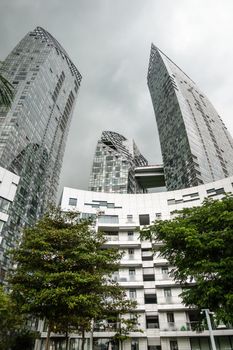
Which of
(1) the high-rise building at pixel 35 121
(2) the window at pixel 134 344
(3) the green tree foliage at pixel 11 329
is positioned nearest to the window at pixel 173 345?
(2) the window at pixel 134 344

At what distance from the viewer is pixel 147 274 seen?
36625 millimetres

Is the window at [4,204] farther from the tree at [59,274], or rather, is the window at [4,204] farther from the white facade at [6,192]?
the tree at [59,274]

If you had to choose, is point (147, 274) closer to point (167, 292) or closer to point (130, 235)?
point (167, 292)

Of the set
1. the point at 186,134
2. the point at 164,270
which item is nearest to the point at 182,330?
the point at 164,270

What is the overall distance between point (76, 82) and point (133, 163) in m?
44.3

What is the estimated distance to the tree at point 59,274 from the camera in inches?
564

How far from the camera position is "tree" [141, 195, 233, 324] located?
13.5m

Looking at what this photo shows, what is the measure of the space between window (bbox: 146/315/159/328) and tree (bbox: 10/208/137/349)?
→ 738 inches

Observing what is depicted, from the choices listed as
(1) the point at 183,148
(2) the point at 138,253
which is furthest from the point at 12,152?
(1) the point at 183,148

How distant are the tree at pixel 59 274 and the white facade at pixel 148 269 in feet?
23.3

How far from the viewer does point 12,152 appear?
199ft

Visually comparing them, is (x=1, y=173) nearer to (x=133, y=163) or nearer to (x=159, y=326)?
(x=159, y=326)

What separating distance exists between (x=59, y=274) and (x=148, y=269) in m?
25.1

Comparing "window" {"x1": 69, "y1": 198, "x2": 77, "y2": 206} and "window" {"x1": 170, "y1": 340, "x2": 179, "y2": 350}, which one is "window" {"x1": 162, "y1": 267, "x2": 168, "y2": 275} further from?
"window" {"x1": 69, "y1": 198, "x2": 77, "y2": 206}
